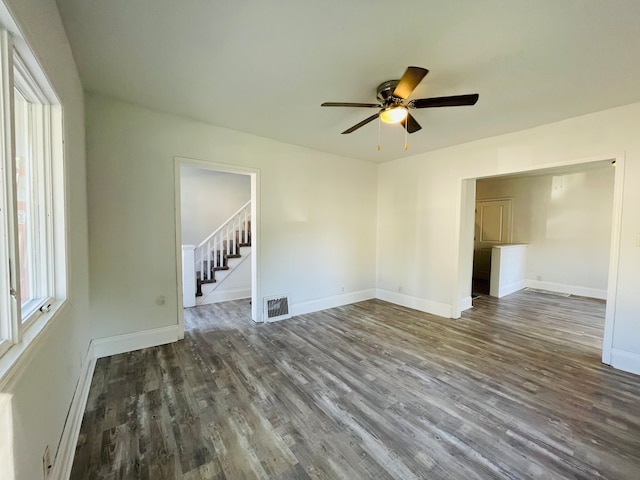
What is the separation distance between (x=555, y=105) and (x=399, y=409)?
10.6 ft

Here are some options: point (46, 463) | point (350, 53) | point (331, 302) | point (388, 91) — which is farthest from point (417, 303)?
point (46, 463)

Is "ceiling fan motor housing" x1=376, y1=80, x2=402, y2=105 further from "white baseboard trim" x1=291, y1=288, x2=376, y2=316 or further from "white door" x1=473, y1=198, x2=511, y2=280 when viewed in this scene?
"white door" x1=473, y1=198, x2=511, y2=280

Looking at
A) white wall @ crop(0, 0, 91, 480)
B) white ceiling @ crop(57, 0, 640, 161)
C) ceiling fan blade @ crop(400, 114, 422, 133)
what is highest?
white ceiling @ crop(57, 0, 640, 161)

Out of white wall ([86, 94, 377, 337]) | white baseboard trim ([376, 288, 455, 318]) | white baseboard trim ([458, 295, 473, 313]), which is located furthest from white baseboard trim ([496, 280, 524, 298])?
white wall ([86, 94, 377, 337])

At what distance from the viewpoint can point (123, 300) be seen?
2893 millimetres

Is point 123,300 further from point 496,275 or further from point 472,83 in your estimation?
point 496,275

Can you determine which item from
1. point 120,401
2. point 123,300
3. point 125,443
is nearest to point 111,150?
point 123,300

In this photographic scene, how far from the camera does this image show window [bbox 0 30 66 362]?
102cm

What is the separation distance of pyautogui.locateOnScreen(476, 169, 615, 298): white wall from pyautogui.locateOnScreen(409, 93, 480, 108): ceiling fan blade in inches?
211

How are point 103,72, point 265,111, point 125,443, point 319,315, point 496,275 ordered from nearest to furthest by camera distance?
point 125,443, point 103,72, point 265,111, point 319,315, point 496,275

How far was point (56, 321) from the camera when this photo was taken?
4.93 ft

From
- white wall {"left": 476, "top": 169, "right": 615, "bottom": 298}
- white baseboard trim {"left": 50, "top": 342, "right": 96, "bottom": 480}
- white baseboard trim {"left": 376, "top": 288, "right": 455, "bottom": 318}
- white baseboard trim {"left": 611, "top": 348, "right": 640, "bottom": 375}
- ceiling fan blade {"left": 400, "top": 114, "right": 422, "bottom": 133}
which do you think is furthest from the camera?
white wall {"left": 476, "top": 169, "right": 615, "bottom": 298}

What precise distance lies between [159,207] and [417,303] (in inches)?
162

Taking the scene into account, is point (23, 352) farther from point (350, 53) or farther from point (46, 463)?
point (350, 53)
